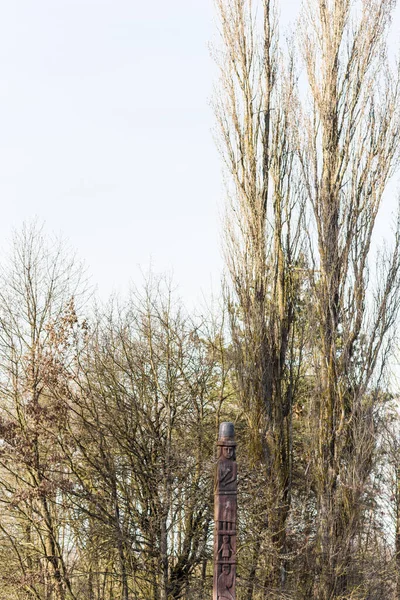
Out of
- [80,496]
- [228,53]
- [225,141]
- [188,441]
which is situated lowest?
[80,496]

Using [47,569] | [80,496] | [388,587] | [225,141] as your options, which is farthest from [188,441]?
[225,141]

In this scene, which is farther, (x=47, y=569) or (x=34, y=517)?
(x=34, y=517)

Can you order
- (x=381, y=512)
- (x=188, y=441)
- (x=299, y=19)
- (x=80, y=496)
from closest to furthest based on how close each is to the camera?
(x=80, y=496) → (x=188, y=441) → (x=299, y=19) → (x=381, y=512)

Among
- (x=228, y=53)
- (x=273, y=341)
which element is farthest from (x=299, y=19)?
(x=273, y=341)

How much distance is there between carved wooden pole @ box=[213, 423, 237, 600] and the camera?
10211 mm

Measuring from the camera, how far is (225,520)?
10.2 m

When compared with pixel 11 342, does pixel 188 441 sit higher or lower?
lower

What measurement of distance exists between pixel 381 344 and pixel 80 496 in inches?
189

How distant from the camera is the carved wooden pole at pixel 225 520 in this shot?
402 inches

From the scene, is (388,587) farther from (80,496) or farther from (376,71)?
(376,71)

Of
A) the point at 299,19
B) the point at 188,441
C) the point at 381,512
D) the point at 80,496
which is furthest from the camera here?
the point at 381,512

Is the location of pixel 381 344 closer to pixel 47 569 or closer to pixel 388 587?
pixel 388 587

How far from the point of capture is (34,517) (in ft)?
50.2

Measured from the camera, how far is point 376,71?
15.0 meters
